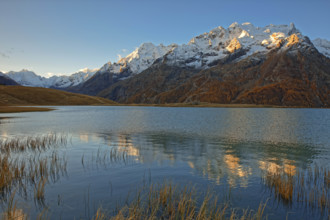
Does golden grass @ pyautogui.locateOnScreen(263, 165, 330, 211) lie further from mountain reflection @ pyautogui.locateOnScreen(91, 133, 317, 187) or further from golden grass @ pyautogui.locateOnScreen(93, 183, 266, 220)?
golden grass @ pyautogui.locateOnScreen(93, 183, 266, 220)

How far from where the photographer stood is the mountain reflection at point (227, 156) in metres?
20.4

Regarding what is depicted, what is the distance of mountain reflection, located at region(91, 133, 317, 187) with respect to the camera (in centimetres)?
2044

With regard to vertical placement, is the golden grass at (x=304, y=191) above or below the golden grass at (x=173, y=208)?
above

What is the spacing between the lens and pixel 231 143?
35.6 metres

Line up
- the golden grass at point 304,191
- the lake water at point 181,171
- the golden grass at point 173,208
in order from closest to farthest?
the golden grass at point 173,208 → the lake water at point 181,171 → the golden grass at point 304,191

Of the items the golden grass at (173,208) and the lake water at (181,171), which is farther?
the lake water at (181,171)

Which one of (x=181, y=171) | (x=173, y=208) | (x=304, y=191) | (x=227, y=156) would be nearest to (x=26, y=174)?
(x=181, y=171)

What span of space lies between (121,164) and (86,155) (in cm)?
614

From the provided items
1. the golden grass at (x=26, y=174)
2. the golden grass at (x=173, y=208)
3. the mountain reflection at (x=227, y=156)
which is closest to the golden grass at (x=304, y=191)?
the mountain reflection at (x=227, y=156)

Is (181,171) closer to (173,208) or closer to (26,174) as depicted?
(173,208)

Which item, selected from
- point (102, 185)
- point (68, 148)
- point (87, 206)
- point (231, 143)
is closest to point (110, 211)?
point (87, 206)

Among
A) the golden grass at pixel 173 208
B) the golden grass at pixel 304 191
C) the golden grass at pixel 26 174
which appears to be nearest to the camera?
the golden grass at pixel 173 208

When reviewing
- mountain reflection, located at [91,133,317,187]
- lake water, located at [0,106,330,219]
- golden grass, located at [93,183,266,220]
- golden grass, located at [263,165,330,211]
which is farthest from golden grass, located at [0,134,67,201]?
golden grass, located at [263,165,330,211]

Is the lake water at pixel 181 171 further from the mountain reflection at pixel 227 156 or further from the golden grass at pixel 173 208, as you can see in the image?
the golden grass at pixel 173 208
